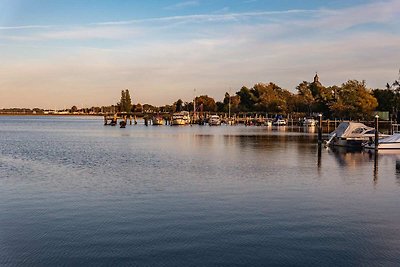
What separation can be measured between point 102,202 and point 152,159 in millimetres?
23246

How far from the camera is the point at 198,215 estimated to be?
23203 mm

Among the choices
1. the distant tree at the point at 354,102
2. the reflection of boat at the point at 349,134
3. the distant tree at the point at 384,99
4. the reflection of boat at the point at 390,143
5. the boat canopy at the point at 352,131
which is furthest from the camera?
the distant tree at the point at 354,102

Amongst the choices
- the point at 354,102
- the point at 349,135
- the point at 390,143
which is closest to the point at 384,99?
the point at 354,102

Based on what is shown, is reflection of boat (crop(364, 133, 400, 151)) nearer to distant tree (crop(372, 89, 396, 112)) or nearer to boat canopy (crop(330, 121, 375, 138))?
boat canopy (crop(330, 121, 375, 138))

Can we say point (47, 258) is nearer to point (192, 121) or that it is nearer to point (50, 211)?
point (50, 211)

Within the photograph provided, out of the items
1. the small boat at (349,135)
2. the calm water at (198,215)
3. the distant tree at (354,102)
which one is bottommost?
the calm water at (198,215)

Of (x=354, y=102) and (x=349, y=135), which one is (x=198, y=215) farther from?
(x=354, y=102)

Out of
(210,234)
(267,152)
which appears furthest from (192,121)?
(210,234)

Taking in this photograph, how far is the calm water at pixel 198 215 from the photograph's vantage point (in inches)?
681

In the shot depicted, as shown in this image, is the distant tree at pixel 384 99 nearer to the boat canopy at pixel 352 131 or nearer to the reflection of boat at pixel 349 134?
the boat canopy at pixel 352 131

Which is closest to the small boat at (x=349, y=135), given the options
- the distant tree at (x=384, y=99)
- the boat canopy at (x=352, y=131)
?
the boat canopy at (x=352, y=131)

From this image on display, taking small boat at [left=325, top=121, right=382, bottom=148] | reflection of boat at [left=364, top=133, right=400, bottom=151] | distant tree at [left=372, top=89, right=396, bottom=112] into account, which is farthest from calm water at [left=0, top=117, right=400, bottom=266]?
distant tree at [left=372, top=89, right=396, bottom=112]

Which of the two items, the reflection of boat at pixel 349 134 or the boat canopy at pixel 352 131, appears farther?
the boat canopy at pixel 352 131

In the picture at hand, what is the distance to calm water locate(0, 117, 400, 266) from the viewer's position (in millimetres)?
17297
